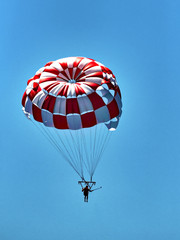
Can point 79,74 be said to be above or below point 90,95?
above

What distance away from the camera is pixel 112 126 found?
2148 cm

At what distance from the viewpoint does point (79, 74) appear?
66.8ft

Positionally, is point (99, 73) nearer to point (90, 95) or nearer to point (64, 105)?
point (90, 95)

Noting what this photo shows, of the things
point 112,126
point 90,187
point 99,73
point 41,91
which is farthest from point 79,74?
point 90,187

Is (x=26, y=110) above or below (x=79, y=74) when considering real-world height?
below

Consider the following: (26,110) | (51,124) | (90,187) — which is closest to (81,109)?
(51,124)

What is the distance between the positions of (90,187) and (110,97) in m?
5.82

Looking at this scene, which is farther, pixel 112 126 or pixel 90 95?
pixel 112 126

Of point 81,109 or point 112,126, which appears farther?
point 112,126

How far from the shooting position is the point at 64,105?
20109 millimetres

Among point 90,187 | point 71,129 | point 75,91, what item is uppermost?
point 75,91

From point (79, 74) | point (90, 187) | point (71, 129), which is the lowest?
point (90, 187)

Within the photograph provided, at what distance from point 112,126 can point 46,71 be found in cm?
556

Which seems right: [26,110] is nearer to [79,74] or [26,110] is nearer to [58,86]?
[58,86]
